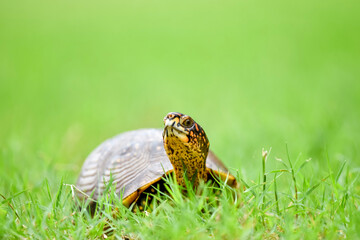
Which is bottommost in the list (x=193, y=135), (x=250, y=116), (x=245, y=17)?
(x=250, y=116)

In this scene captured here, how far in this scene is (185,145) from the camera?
2264 mm

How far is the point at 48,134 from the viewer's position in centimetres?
515

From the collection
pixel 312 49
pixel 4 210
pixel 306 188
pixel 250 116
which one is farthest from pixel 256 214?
pixel 312 49

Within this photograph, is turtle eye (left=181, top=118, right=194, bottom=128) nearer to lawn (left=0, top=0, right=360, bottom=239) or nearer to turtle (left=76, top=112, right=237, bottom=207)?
turtle (left=76, top=112, right=237, bottom=207)

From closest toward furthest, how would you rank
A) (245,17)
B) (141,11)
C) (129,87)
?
(129,87)
(245,17)
(141,11)

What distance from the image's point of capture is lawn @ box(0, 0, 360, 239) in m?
2.05

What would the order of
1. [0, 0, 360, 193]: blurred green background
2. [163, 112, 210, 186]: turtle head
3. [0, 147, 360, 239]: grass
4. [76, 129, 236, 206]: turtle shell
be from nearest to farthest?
[0, 147, 360, 239]: grass → [163, 112, 210, 186]: turtle head → [76, 129, 236, 206]: turtle shell → [0, 0, 360, 193]: blurred green background

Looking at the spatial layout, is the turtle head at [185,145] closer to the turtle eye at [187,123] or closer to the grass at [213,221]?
the turtle eye at [187,123]

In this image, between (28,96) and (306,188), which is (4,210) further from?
(28,96)

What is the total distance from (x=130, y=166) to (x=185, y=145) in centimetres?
61

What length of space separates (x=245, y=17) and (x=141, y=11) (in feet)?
18.8

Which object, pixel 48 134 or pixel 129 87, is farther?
pixel 129 87

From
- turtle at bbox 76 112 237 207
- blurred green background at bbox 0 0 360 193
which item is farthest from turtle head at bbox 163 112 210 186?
blurred green background at bbox 0 0 360 193

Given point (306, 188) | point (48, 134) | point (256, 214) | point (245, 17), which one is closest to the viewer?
point (256, 214)
